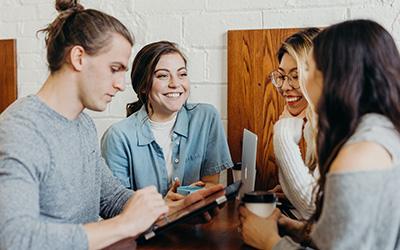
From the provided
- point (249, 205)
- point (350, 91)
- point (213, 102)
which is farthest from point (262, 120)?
point (350, 91)

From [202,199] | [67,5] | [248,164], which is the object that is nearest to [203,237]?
[202,199]

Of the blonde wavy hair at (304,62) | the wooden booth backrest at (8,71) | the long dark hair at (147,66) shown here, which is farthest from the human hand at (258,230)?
the wooden booth backrest at (8,71)

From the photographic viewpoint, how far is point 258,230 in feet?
3.12

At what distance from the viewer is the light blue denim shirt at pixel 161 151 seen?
5.43 feet

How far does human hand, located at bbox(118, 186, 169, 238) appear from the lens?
92cm

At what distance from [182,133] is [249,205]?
2.58 feet

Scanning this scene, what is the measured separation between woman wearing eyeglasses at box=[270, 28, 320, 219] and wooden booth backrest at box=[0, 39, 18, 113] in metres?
1.38

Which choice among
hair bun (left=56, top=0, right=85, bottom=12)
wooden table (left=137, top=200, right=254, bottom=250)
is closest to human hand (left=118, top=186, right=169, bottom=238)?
wooden table (left=137, top=200, right=254, bottom=250)

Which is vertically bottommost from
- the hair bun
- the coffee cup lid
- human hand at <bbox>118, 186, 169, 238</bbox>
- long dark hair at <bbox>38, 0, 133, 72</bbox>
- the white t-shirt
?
human hand at <bbox>118, 186, 169, 238</bbox>

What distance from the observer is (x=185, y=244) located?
3.28ft

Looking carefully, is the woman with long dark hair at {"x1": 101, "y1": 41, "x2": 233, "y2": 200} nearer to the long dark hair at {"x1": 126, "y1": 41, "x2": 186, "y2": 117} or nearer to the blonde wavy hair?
the long dark hair at {"x1": 126, "y1": 41, "x2": 186, "y2": 117}

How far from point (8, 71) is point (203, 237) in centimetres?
161

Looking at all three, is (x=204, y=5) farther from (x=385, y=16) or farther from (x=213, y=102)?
(x=385, y=16)

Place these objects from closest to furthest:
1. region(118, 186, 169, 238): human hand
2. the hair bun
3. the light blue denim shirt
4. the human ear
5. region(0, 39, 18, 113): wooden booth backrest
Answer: region(118, 186, 169, 238): human hand
the human ear
the hair bun
the light blue denim shirt
region(0, 39, 18, 113): wooden booth backrest
